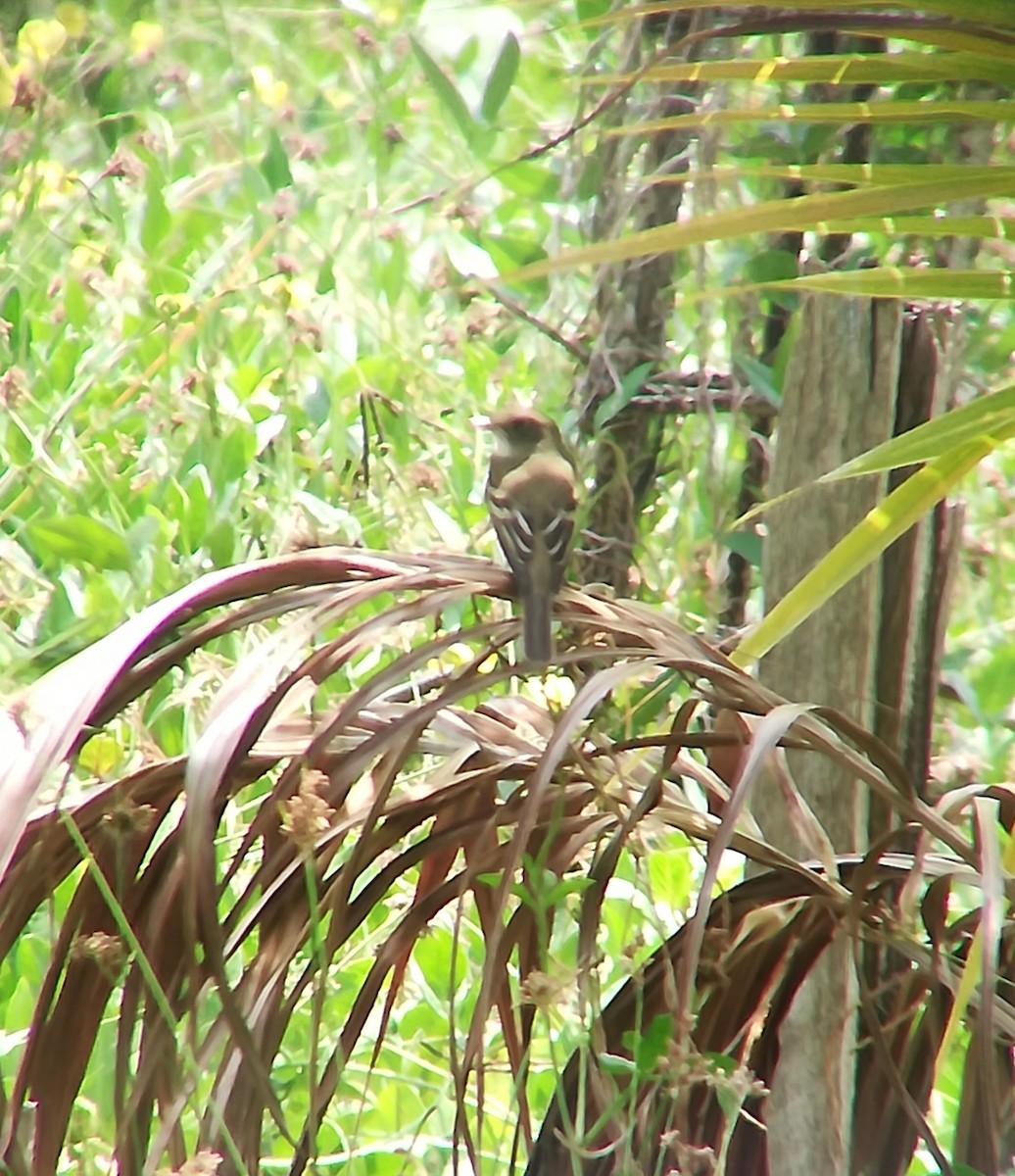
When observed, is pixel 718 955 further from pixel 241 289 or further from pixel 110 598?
pixel 241 289

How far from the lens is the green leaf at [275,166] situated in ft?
8.95

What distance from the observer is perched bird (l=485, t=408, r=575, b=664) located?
152 centimetres

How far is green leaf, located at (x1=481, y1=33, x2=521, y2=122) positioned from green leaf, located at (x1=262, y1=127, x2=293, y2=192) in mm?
365

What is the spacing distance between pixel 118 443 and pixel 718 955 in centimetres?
170

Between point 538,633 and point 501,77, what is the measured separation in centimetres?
137

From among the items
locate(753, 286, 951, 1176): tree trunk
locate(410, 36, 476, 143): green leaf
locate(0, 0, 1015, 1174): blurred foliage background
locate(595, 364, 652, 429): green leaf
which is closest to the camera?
locate(753, 286, 951, 1176): tree trunk

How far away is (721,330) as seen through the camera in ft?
11.3

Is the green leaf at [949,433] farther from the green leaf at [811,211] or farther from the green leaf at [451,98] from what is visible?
the green leaf at [451,98]

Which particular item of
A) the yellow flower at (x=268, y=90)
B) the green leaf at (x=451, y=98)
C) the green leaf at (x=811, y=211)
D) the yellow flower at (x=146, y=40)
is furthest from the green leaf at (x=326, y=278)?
the green leaf at (x=811, y=211)

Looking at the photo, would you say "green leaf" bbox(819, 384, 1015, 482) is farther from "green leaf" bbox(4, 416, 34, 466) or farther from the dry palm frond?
"green leaf" bbox(4, 416, 34, 466)

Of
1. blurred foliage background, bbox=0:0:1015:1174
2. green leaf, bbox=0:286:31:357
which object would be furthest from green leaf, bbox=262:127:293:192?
green leaf, bbox=0:286:31:357

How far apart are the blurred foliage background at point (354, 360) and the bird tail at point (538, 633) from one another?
324mm

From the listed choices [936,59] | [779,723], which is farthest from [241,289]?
[779,723]

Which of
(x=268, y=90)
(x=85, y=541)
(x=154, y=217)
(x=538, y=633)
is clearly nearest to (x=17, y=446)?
(x=154, y=217)
